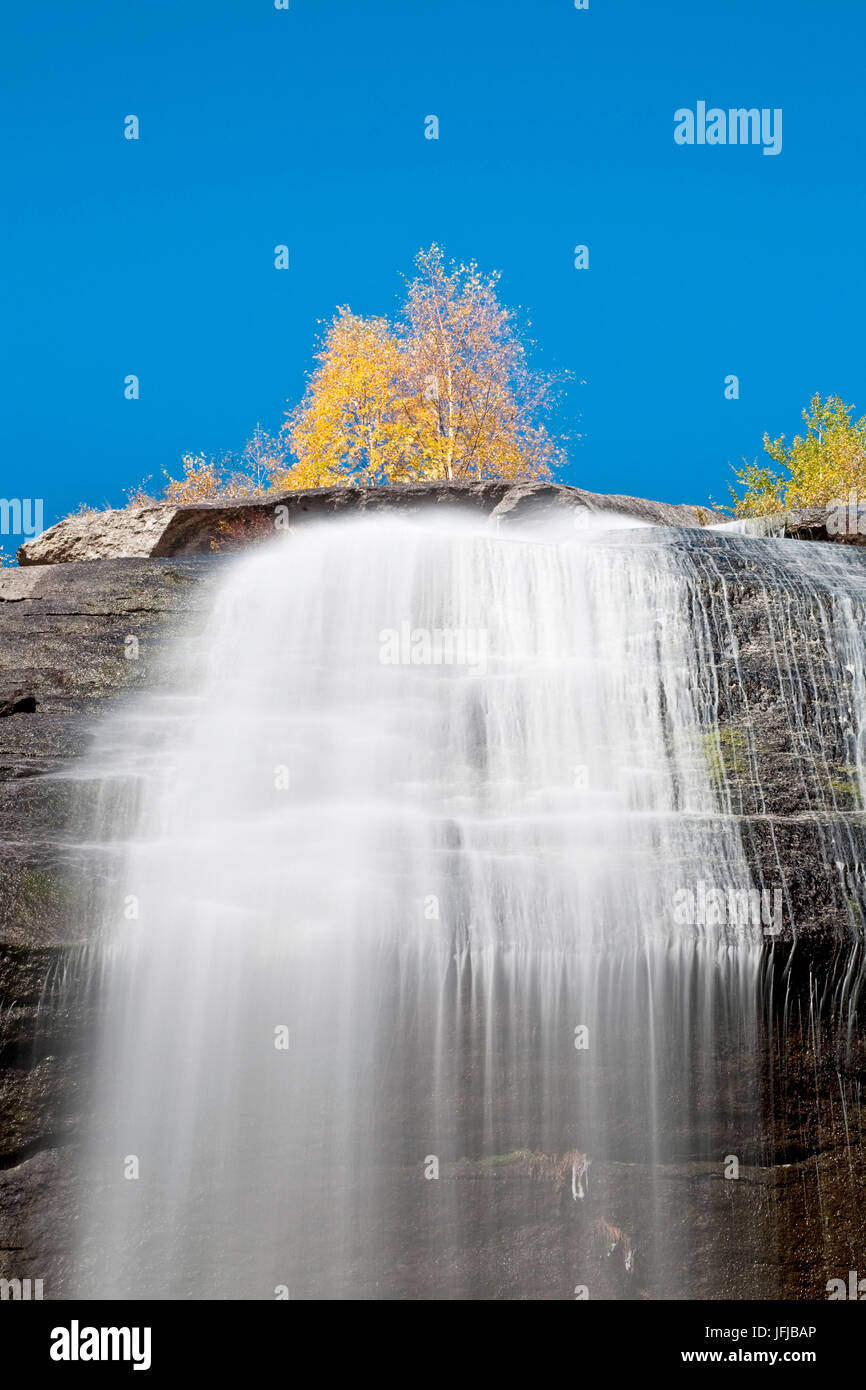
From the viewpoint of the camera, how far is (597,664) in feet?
26.1

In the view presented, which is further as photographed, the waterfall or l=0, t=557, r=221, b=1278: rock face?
the waterfall

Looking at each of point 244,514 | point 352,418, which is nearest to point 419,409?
point 352,418

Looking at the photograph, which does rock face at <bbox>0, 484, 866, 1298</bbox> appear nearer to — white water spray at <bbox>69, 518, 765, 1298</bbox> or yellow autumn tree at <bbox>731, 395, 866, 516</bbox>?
white water spray at <bbox>69, 518, 765, 1298</bbox>

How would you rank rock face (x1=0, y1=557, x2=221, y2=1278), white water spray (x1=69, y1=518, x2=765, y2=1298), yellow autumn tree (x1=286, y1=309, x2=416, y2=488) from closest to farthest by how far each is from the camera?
rock face (x1=0, y1=557, x2=221, y2=1278), white water spray (x1=69, y1=518, x2=765, y2=1298), yellow autumn tree (x1=286, y1=309, x2=416, y2=488)

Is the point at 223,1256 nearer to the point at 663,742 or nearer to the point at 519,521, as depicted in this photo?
the point at 663,742

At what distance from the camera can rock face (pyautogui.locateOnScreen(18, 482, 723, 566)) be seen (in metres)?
14.7

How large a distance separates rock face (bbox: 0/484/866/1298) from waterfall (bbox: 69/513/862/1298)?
0.16m

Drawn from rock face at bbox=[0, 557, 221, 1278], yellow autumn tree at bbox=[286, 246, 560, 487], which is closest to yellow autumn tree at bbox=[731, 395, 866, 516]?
yellow autumn tree at bbox=[286, 246, 560, 487]

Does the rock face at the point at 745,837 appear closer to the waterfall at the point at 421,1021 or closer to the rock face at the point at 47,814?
the rock face at the point at 47,814

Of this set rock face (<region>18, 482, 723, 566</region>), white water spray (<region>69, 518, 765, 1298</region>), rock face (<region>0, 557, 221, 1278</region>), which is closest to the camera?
rock face (<region>0, 557, 221, 1278</region>)

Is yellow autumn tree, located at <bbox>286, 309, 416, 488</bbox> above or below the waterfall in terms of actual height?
above

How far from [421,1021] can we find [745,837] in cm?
264

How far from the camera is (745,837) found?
6777mm

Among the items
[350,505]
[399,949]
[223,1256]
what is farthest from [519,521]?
[223,1256]
